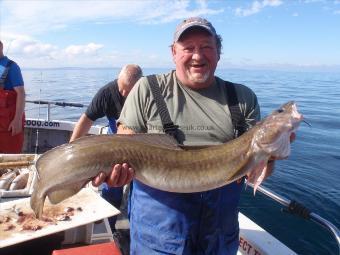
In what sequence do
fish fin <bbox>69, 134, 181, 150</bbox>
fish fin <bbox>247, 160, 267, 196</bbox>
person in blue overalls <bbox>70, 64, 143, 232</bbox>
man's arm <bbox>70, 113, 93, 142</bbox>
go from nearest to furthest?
fish fin <bbox>69, 134, 181, 150</bbox> → fish fin <bbox>247, 160, 267, 196</bbox> → person in blue overalls <bbox>70, 64, 143, 232</bbox> → man's arm <bbox>70, 113, 93, 142</bbox>

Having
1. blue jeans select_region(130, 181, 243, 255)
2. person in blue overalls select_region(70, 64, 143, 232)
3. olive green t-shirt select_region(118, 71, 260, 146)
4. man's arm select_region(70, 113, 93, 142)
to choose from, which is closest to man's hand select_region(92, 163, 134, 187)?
blue jeans select_region(130, 181, 243, 255)

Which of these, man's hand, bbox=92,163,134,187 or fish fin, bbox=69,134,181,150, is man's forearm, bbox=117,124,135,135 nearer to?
fish fin, bbox=69,134,181,150

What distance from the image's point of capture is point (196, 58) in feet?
10.1

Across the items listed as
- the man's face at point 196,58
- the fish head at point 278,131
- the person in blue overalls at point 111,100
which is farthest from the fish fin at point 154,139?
the person in blue overalls at point 111,100

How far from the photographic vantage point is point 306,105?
885 inches

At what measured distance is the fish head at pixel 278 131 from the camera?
286 cm

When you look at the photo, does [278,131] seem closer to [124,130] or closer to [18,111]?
[124,130]

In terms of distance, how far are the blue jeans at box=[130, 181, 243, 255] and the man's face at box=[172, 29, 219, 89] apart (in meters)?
0.95

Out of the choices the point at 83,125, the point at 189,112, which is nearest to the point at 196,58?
the point at 189,112

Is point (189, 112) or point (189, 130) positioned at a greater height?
point (189, 112)

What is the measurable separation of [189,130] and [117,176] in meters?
0.70

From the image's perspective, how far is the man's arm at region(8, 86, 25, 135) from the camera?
688 cm

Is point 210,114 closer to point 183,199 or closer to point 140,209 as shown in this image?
point 183,199

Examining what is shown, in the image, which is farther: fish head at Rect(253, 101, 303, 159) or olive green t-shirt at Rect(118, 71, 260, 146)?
olive green t-shirt at Rect(118, 71, 260, 146)
